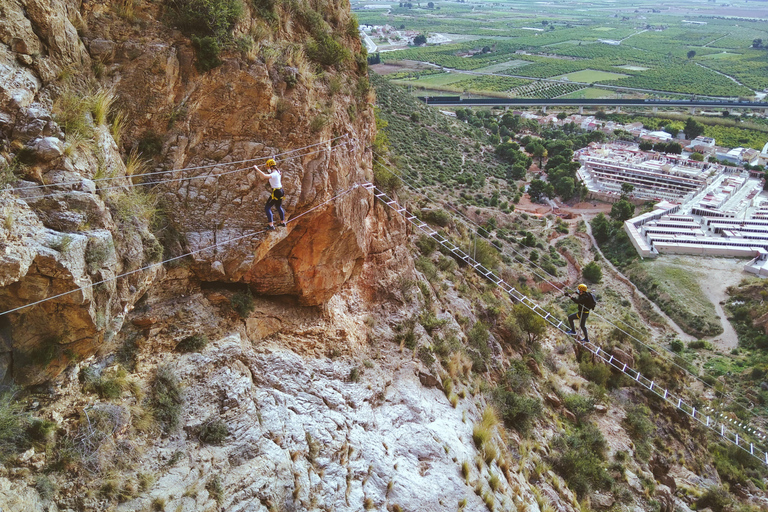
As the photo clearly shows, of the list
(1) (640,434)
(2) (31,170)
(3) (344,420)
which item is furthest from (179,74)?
(1) (640,434)

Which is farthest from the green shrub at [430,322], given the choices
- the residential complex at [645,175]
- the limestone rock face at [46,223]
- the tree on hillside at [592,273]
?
the residential complex at [645,175]

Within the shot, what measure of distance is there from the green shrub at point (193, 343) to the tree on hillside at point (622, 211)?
200 feet

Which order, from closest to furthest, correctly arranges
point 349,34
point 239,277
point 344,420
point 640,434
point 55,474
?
point 55,474 < point 239,277 < point 344,420 < point 349,34 < point 640,434

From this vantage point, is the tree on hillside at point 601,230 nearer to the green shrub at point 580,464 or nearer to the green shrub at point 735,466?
the green shrub at point 735,466

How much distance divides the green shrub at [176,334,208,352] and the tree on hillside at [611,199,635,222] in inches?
2402

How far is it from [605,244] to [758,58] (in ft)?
508

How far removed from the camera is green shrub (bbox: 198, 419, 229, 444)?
28.8 ft

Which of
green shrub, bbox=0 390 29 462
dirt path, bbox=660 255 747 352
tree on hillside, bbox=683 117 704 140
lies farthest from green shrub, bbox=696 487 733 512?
tree on hillside, bbox=683 117 704 140

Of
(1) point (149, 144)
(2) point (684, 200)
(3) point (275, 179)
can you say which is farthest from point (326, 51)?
(2) point (684, 200)

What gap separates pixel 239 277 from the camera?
34.4 ft

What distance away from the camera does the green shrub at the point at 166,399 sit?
27.8 ft

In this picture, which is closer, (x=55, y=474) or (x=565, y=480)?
(x=55, y=474)

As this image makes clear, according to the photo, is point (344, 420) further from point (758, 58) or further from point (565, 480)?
point (758, 58)

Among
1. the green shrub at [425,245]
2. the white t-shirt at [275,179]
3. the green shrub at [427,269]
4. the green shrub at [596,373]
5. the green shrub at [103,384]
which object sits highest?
the white t-shirt at [275,179]
